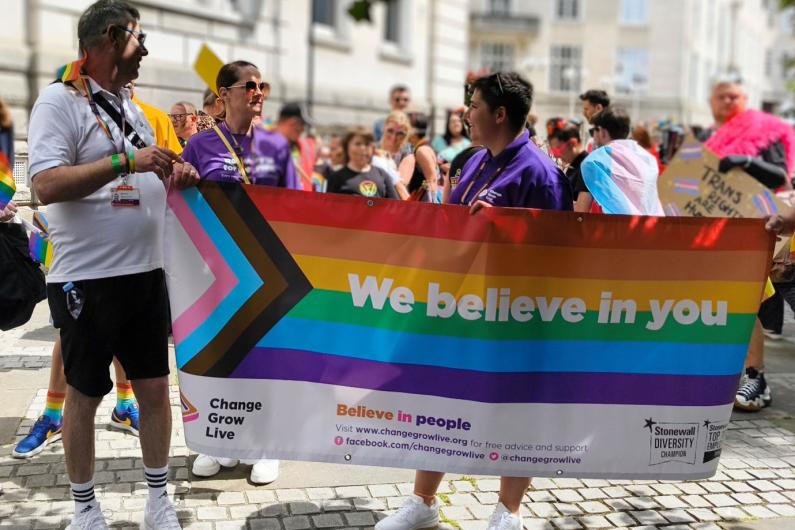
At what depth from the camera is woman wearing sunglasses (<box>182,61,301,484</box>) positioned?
14.3ft

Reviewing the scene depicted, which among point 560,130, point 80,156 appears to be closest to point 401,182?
point 560,130

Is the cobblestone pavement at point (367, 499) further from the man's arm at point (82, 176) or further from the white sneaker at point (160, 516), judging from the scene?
the man's arm at point (82, 176)

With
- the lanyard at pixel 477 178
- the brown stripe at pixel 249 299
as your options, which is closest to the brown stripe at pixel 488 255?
the brown stripe at pixel 249 299

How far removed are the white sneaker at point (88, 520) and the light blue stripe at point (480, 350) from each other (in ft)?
3.24

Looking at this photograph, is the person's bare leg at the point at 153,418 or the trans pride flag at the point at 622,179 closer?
the person's bare leg at the point at 153,418

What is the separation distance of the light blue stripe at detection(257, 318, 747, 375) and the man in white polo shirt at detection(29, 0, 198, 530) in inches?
22.2

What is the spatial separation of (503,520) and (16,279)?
2574 mm

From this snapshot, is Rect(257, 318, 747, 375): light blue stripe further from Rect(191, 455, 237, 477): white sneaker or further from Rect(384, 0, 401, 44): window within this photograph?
Rect(384, 0, 401, 44): window

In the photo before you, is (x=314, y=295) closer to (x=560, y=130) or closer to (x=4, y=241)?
(x=4, y=241)

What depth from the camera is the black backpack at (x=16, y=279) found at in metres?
4.32

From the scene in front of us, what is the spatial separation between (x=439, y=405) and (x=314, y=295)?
69 centimetres

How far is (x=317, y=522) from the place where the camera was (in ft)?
13.3

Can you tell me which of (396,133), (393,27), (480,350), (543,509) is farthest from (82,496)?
(393,27)

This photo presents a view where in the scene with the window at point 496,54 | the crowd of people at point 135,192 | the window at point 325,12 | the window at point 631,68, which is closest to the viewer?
the crowd of people at point 135,192
